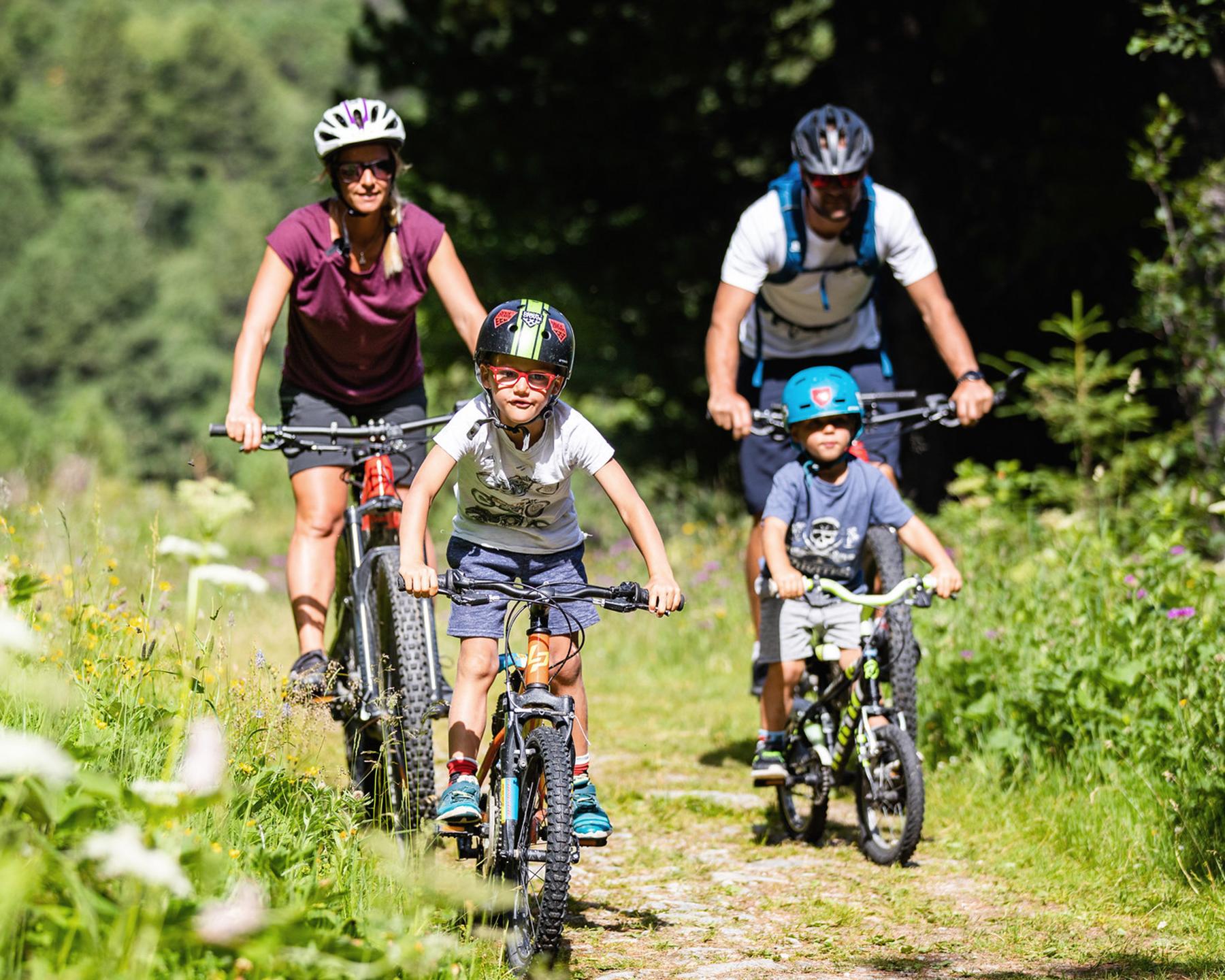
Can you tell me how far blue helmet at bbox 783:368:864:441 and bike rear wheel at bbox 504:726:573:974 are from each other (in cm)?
198

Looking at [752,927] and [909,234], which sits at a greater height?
[909,234]

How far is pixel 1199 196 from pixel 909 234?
2.55m

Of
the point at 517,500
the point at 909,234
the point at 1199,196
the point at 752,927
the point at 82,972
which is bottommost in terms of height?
the point at 752,927

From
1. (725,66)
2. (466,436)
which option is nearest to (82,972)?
(466,436)

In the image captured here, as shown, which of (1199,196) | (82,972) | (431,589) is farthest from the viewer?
(1199,196)

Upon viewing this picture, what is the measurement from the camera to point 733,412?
6.16 m

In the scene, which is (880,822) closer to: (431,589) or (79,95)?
(431,589)

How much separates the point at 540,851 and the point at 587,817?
0.21 metres

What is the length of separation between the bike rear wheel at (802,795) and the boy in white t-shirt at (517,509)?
4.72ft

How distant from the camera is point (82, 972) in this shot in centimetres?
255

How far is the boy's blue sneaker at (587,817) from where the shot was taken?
4.32 metres

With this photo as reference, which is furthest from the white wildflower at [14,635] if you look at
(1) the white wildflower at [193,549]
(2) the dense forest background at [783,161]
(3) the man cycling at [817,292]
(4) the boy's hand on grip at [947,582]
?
(2) the dense forest background at [783,161]

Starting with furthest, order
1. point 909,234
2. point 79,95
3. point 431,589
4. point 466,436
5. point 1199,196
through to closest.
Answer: point 79,95 < point 1199,196 < point 909,234 < point 466,436 < point 431,589

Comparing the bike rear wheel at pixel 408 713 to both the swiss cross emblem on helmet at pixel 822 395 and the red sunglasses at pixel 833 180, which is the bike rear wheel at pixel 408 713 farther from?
the red sunglasses at pixel 833 180
